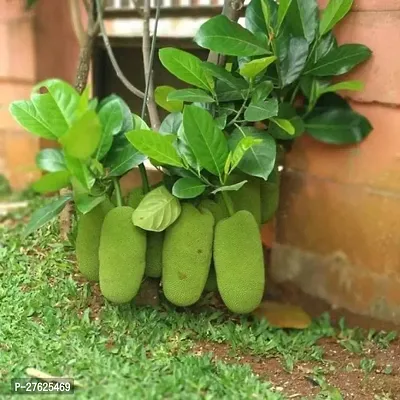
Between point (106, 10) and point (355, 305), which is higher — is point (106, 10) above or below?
above

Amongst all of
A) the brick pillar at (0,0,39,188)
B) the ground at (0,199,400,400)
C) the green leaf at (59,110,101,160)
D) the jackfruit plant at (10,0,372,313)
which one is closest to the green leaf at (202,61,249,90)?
the jackfruit plant at (10,0,372,313)

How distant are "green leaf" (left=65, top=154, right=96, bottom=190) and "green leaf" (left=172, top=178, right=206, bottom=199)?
190mm

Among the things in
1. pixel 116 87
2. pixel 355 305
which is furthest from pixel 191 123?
pixel 116 87

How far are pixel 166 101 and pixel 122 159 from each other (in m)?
0.30

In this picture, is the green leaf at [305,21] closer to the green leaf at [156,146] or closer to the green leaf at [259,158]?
the green leaf at [259,158]

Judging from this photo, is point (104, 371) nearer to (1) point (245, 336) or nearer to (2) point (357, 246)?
(1) point (245, 336)

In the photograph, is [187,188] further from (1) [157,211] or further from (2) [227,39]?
(2) [227,39]

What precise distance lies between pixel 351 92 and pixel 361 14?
0.21 metres

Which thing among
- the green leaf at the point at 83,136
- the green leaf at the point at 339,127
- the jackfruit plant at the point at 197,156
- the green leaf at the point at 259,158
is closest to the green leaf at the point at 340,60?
the jackfruit plant at the point at 197,156

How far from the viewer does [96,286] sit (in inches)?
62.2

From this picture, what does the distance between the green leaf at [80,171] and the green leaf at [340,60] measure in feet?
2.17

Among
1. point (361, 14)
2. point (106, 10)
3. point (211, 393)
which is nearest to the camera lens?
point (211, 393)

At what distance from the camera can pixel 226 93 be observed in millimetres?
1529

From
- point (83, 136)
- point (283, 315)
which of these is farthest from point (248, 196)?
point (83, 136)
